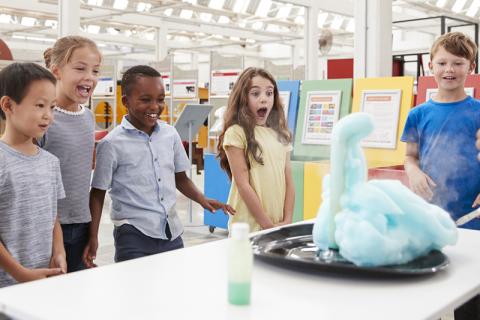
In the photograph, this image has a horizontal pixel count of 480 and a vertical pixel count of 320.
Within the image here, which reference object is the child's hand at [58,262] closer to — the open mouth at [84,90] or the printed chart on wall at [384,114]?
the open mouth at [84,90]

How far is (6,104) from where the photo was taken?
167 cm

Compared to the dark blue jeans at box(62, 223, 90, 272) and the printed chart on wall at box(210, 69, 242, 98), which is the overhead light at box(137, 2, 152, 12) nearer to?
the printed chart on wall at box(210, 69, 242, 98)

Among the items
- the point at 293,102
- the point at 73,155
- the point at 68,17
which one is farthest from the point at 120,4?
the point at 73,155

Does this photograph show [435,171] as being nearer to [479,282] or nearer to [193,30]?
[479,282]

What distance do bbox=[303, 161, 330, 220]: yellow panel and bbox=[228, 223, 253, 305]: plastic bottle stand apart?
2.88 meters

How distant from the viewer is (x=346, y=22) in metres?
14.7

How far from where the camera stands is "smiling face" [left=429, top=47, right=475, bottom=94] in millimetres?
2303

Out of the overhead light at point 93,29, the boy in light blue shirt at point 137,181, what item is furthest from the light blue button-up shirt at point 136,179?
the overhead light at point 93,29

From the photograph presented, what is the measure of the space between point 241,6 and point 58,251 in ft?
37.1

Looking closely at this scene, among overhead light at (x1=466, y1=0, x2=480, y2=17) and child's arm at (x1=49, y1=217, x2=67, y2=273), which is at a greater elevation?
overhead light at (x1=466, y1=0, x2=480, y2=17)

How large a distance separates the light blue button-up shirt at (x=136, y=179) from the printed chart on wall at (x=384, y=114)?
2.11 meters

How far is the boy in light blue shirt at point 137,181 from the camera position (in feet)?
6.47

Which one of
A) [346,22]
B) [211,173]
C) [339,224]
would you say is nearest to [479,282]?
[339,224]

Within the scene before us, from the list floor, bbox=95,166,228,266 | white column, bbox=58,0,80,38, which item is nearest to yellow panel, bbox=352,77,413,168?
floor, bbox=95,166,228,266
